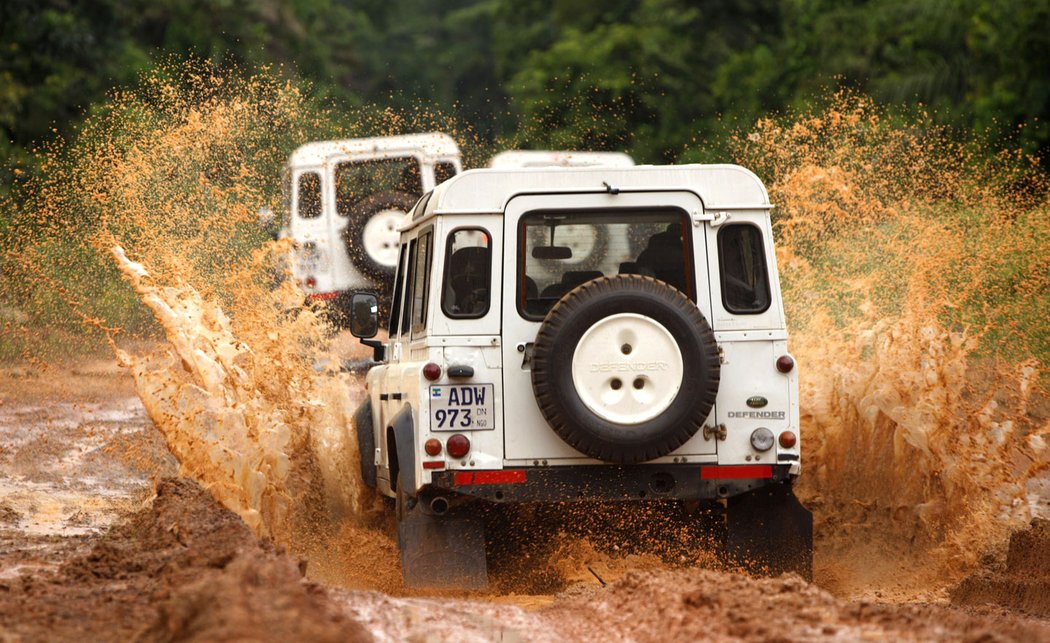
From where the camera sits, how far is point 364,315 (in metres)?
9.62

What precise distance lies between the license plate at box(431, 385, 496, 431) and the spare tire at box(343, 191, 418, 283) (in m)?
Answer: 8.50

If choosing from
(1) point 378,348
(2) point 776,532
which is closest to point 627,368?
(2) point 776,532

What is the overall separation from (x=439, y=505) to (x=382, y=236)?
8.69 meters

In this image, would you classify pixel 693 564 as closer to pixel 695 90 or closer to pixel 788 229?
pixel 788 229

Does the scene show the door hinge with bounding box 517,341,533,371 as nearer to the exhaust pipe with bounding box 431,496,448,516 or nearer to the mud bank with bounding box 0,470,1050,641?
the exhaust pipe with bounding box 431,496,448,516

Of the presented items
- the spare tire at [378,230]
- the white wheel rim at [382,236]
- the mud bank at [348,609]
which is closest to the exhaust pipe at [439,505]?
the mud bank at [348,609]

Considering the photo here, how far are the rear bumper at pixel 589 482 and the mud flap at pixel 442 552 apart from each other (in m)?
0.25

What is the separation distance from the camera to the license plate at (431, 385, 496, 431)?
25.6 feet

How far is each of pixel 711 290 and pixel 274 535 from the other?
3.05 meters

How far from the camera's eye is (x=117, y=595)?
248 inches

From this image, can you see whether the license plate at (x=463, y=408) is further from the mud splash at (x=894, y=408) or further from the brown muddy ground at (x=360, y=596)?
the mud splash at (x=894, y=408)

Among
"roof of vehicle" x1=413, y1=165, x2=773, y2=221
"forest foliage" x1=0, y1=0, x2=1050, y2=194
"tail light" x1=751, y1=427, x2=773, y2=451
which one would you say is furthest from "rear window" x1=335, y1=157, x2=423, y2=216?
"tail light" x1=751, y1=427, x2=773, y2=451

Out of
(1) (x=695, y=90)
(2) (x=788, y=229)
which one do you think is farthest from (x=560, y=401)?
(1) (x=695, y=90)

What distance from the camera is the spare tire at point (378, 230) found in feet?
53.4
